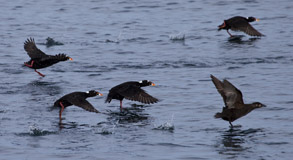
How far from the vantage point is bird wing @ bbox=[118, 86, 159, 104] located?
615 inches

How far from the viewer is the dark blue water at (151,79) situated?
12672 mm

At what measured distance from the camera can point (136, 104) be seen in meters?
16.5

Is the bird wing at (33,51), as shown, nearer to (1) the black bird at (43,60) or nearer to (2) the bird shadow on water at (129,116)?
(1) the black bird at (43,60)

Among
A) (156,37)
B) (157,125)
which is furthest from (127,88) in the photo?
(156,37)

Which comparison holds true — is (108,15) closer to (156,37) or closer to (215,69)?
(156,37)

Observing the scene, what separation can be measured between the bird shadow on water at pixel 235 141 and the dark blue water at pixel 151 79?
0.02 metres

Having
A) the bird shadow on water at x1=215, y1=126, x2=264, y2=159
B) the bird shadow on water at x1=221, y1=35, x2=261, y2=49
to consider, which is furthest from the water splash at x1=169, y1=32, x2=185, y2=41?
the bird shadow on water at x1=215, y1=126, x2=264, y2=159

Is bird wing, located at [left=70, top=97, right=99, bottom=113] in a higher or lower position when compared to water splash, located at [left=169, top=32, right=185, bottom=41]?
lower

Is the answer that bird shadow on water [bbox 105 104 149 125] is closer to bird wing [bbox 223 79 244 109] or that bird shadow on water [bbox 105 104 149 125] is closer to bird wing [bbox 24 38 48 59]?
bird wing [bbox 223 79 244 109]

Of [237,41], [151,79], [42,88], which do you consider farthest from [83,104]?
[237,41]

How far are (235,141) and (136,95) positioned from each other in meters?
3.55

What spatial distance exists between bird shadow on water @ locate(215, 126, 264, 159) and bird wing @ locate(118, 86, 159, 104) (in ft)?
8.58

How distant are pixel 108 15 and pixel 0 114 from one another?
17.9 metres

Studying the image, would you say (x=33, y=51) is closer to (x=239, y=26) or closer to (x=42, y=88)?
(x=42, y=88)
